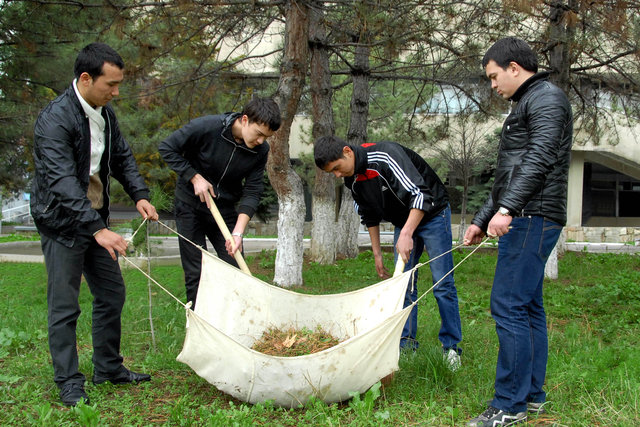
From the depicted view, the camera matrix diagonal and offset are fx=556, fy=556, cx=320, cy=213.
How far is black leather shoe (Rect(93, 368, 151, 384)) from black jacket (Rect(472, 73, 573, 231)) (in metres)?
2.08

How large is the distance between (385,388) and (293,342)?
529 mm

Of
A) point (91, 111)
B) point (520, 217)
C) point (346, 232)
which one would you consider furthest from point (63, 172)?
point (346, 232)

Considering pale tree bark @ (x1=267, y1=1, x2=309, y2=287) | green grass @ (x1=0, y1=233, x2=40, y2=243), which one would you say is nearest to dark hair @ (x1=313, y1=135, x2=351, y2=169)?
pale tree bark @ (x1=267, y1=1, x2=309, y2=287)

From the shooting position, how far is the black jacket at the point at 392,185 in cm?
308

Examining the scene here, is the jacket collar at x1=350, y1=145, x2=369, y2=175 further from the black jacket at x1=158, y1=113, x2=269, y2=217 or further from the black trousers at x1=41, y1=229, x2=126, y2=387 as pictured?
the black trousers at x1=41, y1=229, x2=126, y2=387

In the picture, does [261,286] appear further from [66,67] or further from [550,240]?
[66,67]

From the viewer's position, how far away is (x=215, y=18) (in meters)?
7.09

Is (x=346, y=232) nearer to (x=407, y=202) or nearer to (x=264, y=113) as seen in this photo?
(x=407, y=202)

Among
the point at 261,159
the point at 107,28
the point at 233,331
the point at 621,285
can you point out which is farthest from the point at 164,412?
the point at 107,28

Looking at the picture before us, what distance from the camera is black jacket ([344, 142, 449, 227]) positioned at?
3.08 m

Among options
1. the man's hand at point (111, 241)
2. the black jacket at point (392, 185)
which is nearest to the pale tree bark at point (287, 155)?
the black jacket at point (392, 185)

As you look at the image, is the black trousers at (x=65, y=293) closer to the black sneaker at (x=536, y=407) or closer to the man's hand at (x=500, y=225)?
the man's hand at (x=500, y=225)

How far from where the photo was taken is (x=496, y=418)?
7.70 ft

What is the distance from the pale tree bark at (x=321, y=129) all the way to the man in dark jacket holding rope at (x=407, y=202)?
471cm
